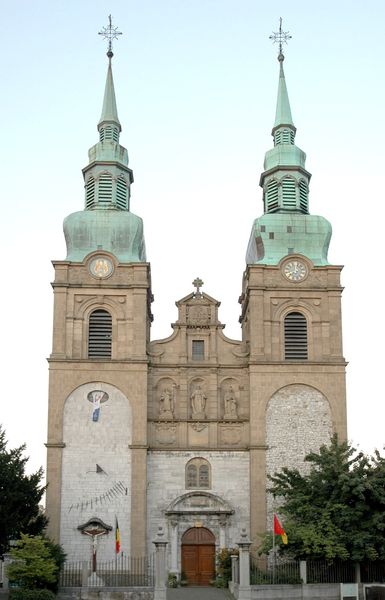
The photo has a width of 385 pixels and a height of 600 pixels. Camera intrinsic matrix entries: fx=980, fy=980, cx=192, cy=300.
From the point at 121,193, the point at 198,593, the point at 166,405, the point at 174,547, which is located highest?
the point at 121,193

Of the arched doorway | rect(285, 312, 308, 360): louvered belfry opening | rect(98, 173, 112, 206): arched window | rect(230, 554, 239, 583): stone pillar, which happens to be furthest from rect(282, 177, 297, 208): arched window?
rect(230, 554, 239, 583): stone pillar

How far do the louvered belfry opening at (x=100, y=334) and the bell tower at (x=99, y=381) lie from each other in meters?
0.05

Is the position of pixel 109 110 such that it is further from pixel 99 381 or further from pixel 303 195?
pixel 99 381

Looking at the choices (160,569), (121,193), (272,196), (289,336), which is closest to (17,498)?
(160,569)

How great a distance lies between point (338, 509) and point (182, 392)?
1130 centimetres

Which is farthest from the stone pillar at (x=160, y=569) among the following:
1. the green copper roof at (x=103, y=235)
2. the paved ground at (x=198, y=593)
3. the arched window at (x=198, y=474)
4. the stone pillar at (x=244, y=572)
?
the green copper roof at (x=103, y=235)

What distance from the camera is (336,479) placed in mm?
43312

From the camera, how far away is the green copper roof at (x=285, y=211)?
174 feet

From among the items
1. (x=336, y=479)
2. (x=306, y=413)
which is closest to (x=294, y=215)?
(x=306, y=413)

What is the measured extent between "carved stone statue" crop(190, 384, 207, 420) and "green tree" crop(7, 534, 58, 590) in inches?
497

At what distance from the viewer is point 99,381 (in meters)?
49.8

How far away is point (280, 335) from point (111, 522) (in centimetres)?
1287

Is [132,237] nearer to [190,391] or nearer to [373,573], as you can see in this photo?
[190,391]

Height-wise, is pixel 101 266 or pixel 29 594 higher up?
pixel 101 266
